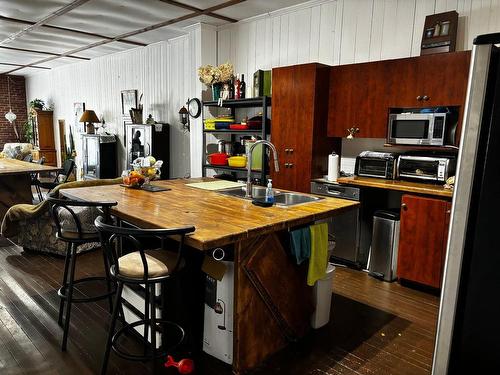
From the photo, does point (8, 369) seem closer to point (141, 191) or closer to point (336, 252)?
point (141, 191)

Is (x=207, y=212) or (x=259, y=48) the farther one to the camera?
(x=259, y=48)

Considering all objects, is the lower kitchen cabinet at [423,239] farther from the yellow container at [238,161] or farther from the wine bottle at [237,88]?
the wine bottle at [237,88]

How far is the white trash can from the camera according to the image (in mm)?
2615

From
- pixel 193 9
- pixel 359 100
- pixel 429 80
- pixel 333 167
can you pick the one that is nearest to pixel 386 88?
pixel 359 100

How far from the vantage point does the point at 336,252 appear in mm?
3982

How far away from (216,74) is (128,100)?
287 cm

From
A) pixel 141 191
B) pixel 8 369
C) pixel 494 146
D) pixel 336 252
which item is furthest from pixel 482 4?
pixel 8 369

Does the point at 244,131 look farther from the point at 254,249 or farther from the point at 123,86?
the point at 123,86

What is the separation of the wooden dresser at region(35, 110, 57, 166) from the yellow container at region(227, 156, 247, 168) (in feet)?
22.8

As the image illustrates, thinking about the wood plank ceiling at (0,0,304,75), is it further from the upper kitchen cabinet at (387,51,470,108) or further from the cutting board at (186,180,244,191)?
the cutting board at (186,180,244,191)

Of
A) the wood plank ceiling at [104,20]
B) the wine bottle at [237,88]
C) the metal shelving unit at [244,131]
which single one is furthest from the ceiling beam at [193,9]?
the metal shelving unit at [244,131]

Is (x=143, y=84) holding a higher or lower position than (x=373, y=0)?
lower

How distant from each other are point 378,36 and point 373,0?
0.37m

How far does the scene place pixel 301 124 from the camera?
13.3 ft
